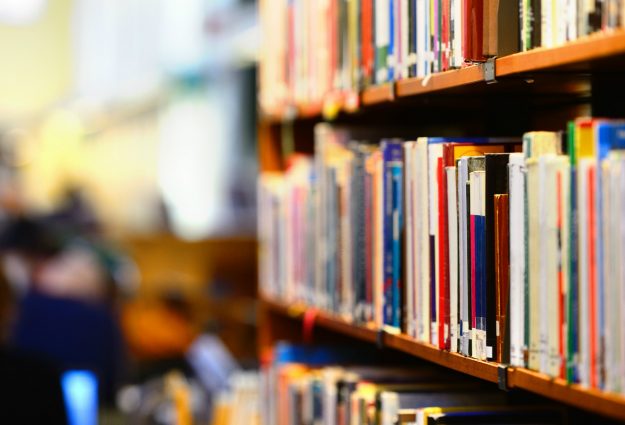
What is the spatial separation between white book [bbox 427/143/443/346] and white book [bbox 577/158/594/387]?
456mm

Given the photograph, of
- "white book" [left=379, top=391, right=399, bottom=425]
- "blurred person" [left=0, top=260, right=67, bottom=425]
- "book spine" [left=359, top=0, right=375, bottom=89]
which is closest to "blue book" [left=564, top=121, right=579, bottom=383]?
"white book" [left=379, top=391, right=399, bottom=425]

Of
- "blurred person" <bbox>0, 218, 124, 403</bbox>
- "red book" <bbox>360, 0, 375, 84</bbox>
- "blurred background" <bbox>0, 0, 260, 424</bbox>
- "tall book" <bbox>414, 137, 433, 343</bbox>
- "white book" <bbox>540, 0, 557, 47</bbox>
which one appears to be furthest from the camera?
"blurred person" <bbox>0, 218, 124, 403</bbox>

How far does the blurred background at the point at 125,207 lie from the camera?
4.02m

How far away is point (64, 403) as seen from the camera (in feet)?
10.2

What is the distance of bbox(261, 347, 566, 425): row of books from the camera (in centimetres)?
183

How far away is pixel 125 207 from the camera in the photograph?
10.2m

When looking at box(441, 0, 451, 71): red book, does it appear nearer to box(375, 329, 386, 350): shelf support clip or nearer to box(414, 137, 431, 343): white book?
box(414, 137, 431, 343): white book

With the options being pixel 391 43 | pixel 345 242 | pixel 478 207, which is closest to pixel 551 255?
pixel 478 207

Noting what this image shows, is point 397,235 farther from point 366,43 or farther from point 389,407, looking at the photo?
point 366,43

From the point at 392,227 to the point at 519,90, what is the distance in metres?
0.39

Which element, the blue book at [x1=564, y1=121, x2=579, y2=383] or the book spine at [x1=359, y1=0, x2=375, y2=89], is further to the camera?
the book spine at [x1=359, y1=0, x2=375, y2=89]

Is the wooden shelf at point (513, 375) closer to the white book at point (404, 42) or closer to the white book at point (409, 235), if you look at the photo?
the white book at point (409, 235)

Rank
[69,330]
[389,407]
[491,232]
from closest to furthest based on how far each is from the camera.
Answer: [491,232] → [389,407] → [69,330]

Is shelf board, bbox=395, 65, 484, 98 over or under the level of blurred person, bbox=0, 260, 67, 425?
over
